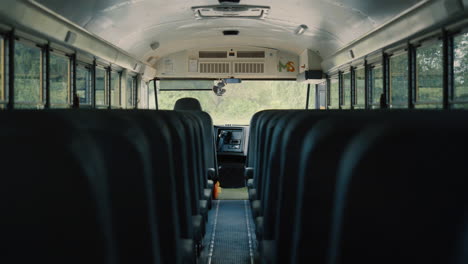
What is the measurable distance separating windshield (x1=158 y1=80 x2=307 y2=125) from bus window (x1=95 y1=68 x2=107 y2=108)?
2.70m

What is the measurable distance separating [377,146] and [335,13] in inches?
239

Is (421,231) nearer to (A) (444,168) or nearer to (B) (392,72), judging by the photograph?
(A) (444,168)

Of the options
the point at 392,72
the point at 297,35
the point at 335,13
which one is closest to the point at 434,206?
the point at 392,72

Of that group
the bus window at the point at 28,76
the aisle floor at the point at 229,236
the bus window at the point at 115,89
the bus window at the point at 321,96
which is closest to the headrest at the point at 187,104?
the aisle floor at the point at 229,236

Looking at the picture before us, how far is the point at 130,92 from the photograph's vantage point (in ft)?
30.1

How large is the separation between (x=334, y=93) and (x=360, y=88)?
6.48 ft

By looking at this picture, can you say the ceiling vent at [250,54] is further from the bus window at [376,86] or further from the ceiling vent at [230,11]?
the bus window at [376,86]

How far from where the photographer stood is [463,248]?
0.65 metres

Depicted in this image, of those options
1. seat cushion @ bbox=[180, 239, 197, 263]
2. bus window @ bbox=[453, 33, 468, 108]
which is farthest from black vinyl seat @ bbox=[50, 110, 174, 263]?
bus window @ bbox=[453, 33, 468, 108]

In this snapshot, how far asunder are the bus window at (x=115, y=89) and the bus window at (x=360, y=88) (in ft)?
12.8

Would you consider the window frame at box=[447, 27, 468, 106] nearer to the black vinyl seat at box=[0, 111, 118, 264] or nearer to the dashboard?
the black vinyl seat at box=[0, 111, 118, 264]

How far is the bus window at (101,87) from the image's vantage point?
6.83 meters

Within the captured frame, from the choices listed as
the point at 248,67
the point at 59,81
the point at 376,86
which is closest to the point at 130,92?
the point at 248,67

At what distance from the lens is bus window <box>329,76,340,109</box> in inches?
341
